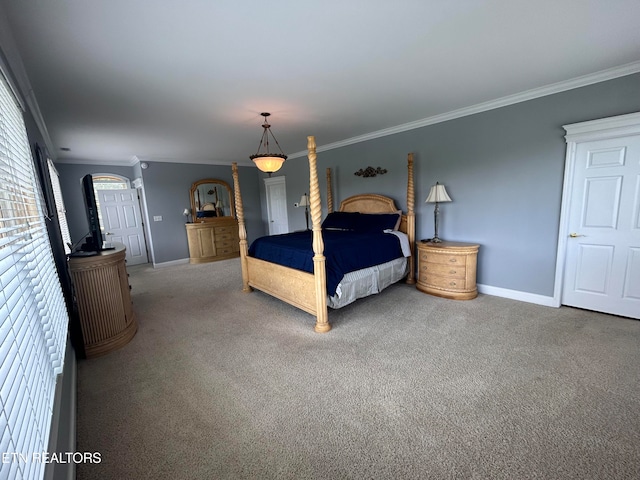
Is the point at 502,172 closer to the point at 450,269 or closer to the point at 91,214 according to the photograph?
the point at 450,269

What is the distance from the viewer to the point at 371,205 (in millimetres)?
4859

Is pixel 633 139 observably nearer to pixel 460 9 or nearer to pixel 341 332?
pixel 460 9

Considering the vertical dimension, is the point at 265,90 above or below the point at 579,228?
above

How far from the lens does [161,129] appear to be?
3.85 m

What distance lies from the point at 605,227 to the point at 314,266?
3.11 m

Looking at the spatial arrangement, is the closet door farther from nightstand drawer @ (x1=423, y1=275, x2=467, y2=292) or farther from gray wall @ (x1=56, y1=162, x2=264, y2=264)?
gray wall @ (x1=56, y1=162, x2=264, y2=264)

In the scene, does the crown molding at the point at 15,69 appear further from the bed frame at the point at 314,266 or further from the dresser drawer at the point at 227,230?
the dresser drawer at the point at 227,230

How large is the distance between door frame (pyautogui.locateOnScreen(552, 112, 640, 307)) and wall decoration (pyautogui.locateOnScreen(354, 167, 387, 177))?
7.78 feet

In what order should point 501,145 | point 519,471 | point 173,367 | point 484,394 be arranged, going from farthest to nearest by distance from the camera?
point 501,145 → point 173,367 → point 484,394 → point 519,471

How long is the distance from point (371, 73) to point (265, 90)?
3.42 ft

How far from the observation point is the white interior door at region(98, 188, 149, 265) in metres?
6.10

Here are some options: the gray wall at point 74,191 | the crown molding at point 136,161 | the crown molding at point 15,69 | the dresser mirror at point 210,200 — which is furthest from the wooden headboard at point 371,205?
the gray wall at point 74,191

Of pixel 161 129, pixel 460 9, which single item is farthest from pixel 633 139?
pixel 161 129

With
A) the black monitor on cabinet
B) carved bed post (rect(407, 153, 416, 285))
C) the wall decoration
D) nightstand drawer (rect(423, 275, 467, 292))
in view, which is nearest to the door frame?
nightstand drawer (rect(423, 275, 467, 292))
